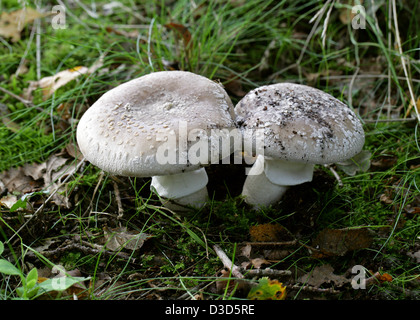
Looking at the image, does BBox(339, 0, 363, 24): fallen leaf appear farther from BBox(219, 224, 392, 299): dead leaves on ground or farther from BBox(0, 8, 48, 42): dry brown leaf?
BBox(0, 8, 48, 42): dry brown leaf

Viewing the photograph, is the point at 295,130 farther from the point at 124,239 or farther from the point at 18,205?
the point at 18,205

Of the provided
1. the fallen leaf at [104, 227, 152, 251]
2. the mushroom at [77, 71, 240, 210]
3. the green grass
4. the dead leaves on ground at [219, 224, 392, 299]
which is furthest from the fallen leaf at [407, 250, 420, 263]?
the fallen leaf at [104, 227, 152, 251]

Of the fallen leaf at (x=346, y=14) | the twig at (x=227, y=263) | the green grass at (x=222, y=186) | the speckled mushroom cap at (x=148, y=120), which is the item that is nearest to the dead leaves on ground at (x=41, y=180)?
the green grass at (x=222, y=186)

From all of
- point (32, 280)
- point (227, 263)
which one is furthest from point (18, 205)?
point (227, 263)

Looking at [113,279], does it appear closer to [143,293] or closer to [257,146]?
[143,293]

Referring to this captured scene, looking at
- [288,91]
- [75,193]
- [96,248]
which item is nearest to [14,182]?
[75,193]
